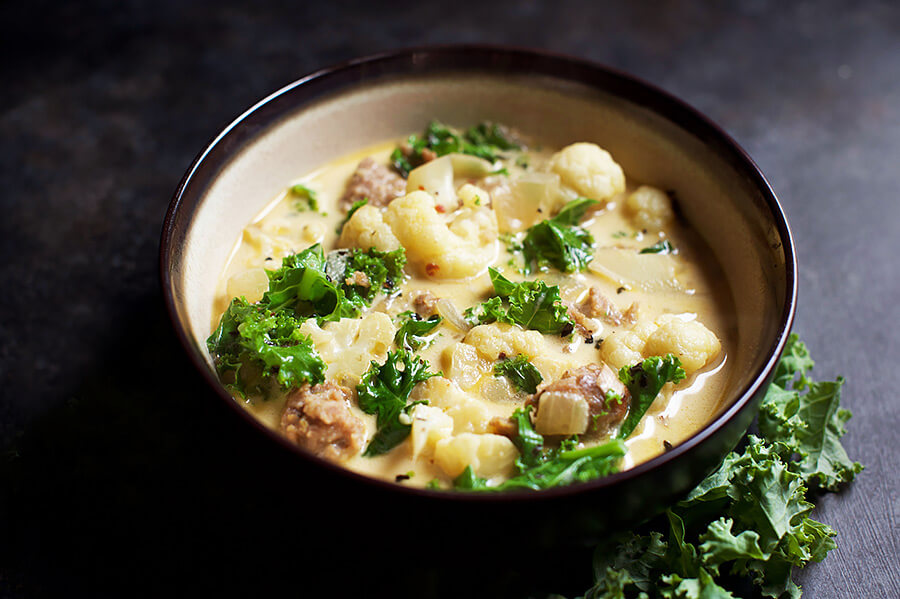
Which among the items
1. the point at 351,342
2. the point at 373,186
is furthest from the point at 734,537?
the point at 373,186

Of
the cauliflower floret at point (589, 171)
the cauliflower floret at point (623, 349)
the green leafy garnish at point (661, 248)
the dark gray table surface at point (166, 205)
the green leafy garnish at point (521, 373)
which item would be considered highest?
the cauliflower floret at point (589, 171)

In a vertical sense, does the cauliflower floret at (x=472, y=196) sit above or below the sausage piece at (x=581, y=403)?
above

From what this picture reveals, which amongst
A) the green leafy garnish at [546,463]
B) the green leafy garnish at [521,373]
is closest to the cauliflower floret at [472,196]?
the green leafy garnish at [521,373]

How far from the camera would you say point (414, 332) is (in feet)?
13.1

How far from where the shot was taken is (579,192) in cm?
476

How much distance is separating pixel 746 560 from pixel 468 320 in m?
1.61

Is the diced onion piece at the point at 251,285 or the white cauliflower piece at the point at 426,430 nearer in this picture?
the white cauliflower piece at the point at 426,430

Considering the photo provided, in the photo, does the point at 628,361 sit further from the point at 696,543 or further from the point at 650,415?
the point at 696,543

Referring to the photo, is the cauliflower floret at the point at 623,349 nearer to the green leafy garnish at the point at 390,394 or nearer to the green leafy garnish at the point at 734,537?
the green leafy garnish at the point at 734,537

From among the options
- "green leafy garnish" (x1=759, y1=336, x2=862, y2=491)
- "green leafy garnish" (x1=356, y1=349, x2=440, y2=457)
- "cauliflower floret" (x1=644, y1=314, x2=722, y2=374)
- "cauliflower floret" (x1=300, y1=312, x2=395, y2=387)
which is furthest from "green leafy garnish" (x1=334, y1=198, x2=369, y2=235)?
"green leafy garnish" (x1=759, y1=336, x2=862, y2=491)

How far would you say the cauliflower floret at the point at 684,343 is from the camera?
3.86 meters

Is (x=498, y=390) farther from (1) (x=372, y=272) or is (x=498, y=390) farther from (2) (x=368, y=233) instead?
(2) (x=368, y=233)

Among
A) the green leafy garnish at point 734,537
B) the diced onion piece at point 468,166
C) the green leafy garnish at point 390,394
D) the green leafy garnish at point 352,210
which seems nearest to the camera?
the green leafy garnish at point 734,537

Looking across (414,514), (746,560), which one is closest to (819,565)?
(746,560)
